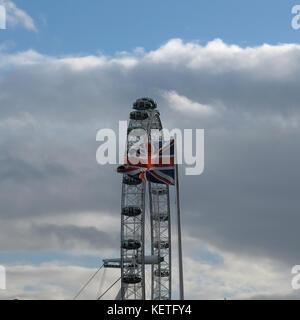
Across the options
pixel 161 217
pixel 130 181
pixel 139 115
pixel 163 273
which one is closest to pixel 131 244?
pixel 130 181

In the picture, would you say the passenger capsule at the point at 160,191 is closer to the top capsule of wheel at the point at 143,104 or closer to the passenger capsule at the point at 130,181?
the passenger capsule at the point at 130,181

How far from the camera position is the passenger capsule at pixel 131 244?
313ft

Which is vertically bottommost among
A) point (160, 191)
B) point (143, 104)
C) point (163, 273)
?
point (163, 273)

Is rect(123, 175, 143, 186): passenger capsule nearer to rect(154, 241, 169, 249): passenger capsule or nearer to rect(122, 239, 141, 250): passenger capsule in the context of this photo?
rect(122, 239, 141, 250): passenger capsule

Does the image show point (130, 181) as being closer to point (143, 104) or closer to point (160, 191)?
point (160, 191)

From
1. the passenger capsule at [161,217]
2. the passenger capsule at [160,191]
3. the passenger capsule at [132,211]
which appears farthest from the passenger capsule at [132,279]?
the passenger capsule at [160,191]

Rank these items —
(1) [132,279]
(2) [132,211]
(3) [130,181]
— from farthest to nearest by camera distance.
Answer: (3) [130,181]
(2) [132,211]
(1) [132,279]

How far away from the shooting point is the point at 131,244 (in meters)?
95.5

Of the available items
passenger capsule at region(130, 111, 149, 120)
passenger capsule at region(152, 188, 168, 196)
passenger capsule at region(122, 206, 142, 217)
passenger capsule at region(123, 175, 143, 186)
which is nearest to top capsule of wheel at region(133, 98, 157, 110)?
passenger capsule at region(130, 111, 149, 120)

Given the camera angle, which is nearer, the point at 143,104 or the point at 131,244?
the point at 131,244

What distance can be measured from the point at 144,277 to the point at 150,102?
2836 cm
